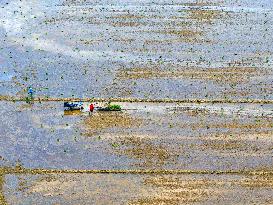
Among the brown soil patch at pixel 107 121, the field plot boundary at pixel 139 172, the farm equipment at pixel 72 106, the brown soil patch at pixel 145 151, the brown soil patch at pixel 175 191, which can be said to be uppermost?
the farm equipment at pixel 72 106

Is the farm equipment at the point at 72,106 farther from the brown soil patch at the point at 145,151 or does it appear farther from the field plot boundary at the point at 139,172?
the field plot boundary at the point at 139,172

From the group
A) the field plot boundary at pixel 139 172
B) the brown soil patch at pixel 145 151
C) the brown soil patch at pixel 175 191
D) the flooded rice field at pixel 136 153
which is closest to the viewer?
the brown soil patch at pixel 175 191

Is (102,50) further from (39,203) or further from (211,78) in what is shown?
(39,203)

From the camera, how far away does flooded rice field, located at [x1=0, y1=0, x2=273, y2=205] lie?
18.9m

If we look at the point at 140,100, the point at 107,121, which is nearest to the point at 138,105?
the point at 140,100

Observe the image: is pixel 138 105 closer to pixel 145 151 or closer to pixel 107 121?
pixel 107 121

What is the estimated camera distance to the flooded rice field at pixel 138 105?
1892cm

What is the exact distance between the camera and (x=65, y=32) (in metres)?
31.5

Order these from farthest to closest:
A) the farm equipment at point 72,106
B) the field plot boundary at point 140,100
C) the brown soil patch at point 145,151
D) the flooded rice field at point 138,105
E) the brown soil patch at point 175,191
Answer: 1. the field plot boundary at point 140,100
2. the farm equipment at point 72,106
3. the brown soil patch at point 145,151
4. the flooded rice field at point 138,105
5. the brown soil patch at point 175,191

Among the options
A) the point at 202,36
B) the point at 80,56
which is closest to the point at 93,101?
the point at 80,56

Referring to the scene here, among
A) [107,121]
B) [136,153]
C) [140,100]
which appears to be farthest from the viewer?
[140,100]

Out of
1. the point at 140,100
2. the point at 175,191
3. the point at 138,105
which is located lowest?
the point at 175,191

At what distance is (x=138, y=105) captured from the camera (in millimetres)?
23766

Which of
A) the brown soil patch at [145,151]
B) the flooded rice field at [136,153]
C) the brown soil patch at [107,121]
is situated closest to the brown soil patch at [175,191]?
the flooded rice field at [136,153]
